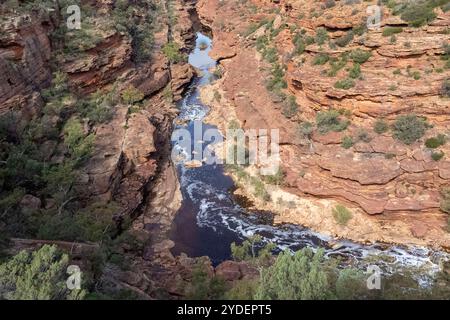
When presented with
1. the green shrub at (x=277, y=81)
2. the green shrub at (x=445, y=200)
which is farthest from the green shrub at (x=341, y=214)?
the green shrub at (x=277, y=81)

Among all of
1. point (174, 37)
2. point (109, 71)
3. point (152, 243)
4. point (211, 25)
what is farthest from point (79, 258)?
point (211, 25)

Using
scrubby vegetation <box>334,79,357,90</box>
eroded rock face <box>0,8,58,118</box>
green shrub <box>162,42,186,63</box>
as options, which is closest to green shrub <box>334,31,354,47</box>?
scrubby vegetation <box>334,79,357,90</box>

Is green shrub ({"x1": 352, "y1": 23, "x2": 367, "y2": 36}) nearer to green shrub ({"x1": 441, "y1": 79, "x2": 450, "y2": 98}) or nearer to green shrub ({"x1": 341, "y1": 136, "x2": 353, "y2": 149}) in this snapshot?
green shrub ({"x1": 441, "y1": 79, "x2": 450, "y2": 98})

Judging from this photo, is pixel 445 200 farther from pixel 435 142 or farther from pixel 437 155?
pixel 435 142

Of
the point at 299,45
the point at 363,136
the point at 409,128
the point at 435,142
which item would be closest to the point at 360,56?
the point at 363,136

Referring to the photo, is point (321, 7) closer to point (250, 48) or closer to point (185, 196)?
point (250, 48)

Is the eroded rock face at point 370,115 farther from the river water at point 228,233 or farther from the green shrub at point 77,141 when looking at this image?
the green shrub at point 77,141
